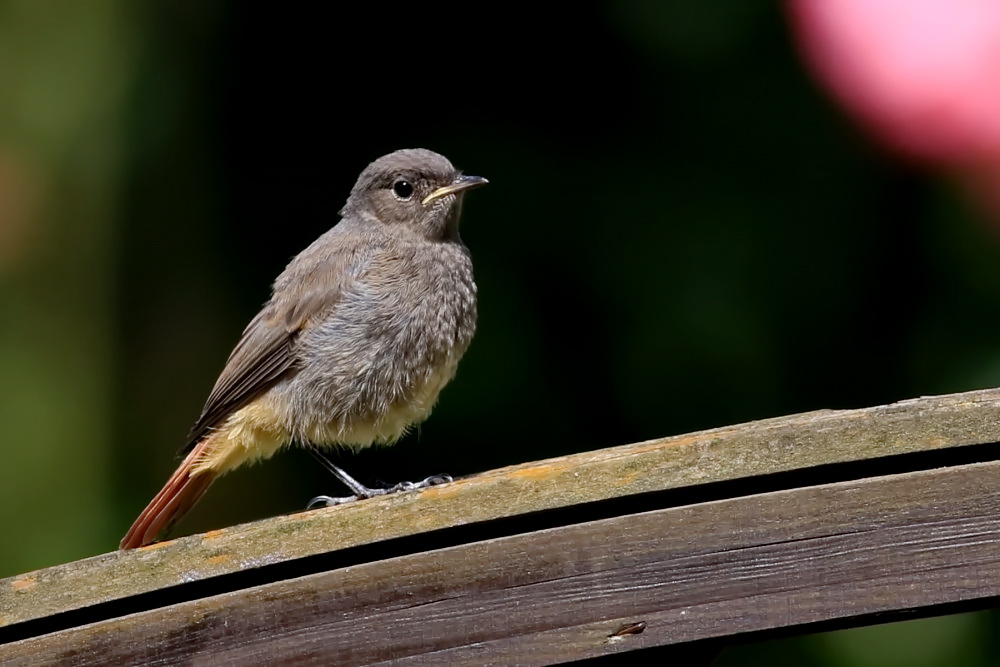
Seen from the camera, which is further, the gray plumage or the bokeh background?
the bokeh background

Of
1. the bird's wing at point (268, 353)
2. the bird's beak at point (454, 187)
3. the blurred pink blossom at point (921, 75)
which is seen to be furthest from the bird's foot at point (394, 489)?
the blurred pink blossom at point (921, 75)

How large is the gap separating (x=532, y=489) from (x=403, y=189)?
107 inches

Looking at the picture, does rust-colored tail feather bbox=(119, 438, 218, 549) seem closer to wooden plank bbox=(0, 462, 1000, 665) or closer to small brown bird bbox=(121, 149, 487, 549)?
small brown bird bbox=(121, 149, 487, 549)

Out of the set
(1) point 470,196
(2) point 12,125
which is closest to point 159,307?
(2) point 12,125

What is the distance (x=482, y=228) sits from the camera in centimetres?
543

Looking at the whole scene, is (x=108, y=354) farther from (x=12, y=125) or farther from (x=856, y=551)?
(x=856, y=551)

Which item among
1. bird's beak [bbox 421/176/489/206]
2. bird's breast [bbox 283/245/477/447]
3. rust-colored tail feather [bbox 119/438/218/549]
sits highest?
bird's beak [bbox 421/176/489/206]

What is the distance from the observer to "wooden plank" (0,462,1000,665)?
2031 millimetres

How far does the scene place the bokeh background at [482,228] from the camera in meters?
5.01

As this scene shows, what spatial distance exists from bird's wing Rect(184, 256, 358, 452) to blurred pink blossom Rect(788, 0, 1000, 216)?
1.67m

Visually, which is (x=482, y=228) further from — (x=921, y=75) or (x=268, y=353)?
(x=921, y=75)

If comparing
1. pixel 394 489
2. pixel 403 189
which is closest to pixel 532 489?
pixel 394 489

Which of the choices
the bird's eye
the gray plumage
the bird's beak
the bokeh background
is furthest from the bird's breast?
the bokeh background

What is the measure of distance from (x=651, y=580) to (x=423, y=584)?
0.35 meters
